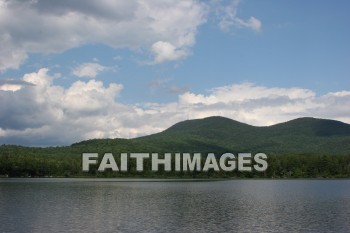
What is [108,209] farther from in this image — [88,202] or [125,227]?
[125,227]

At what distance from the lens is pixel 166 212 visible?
69000mm

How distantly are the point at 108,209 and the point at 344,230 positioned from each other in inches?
1416

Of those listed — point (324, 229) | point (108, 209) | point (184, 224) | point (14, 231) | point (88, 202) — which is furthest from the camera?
point (88, 202)

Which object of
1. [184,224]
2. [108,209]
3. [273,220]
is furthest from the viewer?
[108,209]

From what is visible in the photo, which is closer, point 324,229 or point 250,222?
point 324,229

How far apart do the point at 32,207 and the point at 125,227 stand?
27785 millimetres

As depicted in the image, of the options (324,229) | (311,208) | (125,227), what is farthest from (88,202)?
(324,229)

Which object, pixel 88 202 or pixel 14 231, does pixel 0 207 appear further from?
pixel 14 231

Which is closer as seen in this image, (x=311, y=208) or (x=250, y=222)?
(x=250, y=222)

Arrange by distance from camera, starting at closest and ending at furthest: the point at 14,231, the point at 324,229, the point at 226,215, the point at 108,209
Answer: the point at 14,231 < the point at 324,229 < the point at 226,215 < the point at 108,209

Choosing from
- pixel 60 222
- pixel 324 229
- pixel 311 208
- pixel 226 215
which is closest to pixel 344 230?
Answer: pixel 324 229

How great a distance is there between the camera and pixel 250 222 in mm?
58688

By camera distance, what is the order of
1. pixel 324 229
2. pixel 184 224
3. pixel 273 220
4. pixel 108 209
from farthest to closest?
1. pixel 108 209
2. pixel 273 220
3. pixel 184 224
4. pixel 324 229

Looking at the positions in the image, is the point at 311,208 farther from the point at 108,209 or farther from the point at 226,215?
the point at 108,209
